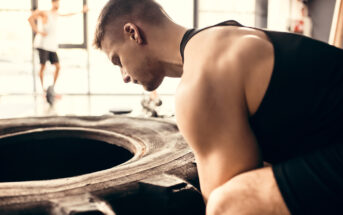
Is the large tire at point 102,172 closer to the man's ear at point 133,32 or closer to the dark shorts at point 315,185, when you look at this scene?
the dark shorts at point 315,185

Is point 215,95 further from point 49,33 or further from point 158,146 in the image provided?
point 49,33

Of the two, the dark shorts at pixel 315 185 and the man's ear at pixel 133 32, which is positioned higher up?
the man's ear at pixel 133 32

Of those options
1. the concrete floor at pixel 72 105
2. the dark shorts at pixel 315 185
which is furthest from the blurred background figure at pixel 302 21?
the dark shorts at pixel 315 185

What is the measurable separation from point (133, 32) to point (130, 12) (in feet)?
0.24

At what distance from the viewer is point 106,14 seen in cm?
108

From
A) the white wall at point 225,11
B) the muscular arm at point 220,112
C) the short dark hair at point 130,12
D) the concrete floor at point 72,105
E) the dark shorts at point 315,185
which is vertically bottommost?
the concrete floor at point 72,105

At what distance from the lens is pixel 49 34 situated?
4.68 m

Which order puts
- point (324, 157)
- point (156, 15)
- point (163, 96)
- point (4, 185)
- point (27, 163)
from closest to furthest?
point (324, 157)
point (4, 185)
point (156, 15)
point (27, 163)
point (163, 96)

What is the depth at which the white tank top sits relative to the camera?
468 cm

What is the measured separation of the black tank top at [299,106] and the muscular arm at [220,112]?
1.7 inches

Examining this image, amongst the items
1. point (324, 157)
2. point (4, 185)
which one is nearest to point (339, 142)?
point (324, 157)

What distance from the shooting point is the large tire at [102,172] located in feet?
2.30

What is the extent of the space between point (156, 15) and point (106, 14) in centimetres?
17

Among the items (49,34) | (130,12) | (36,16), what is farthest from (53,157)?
(36,16)
